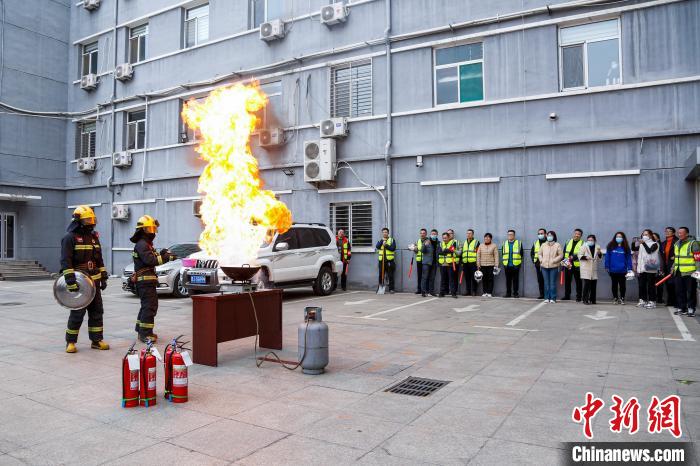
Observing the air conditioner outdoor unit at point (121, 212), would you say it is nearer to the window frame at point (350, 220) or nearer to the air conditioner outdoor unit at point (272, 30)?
the air conditioner outdoor unit at point (272, 30)

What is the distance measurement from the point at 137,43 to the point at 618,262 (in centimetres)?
2166

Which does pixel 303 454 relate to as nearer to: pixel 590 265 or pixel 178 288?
pixel 590 265

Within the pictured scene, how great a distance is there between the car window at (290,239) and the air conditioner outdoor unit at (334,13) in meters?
7.52

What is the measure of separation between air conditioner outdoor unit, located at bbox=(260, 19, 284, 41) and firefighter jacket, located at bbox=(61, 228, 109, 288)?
40.0 ft

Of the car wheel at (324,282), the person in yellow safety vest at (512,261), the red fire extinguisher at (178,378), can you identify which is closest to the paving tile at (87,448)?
the red fire extinguisher at (178,378)

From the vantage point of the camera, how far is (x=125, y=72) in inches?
902

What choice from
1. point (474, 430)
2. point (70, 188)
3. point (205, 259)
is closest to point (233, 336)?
point (474, 430)

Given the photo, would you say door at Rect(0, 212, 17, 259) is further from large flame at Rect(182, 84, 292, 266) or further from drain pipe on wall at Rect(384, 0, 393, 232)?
large flame at Rect(182, 84, 292, 266)

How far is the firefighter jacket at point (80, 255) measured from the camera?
25.2ft

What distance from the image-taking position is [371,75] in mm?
16797

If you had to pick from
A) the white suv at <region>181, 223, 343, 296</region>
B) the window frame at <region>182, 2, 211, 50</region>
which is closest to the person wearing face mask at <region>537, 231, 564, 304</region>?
the white suv at <region>181, 223, 343, 296</region>

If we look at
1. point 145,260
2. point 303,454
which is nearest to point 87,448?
point 303,454

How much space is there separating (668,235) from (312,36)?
12443 millimetres

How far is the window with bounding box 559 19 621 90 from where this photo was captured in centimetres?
1355
